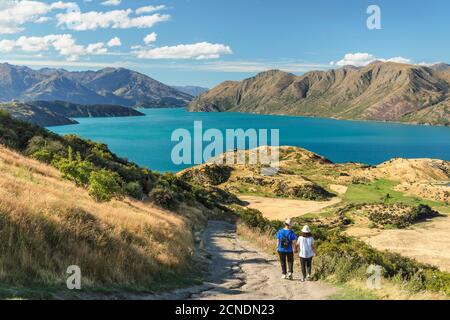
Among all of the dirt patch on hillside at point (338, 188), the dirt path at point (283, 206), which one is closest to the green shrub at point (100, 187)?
the dirt path at point (283, 206)

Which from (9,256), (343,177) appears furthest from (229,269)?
(343,177)

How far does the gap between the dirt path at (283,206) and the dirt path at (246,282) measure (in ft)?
170

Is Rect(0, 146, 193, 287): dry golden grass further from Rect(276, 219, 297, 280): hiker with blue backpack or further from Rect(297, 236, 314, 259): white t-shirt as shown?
Rect(297, 236, 314, 259): white t-shirt

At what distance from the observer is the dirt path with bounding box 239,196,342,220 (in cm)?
7734

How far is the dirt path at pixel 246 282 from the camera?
12.8 metres

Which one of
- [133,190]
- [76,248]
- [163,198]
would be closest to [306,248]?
[76,248]

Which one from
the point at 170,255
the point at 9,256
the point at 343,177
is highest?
the point at 9,256

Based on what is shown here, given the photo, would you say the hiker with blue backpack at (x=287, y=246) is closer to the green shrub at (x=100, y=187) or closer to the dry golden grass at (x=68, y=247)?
the dry golden grass at (x=68, y=247)

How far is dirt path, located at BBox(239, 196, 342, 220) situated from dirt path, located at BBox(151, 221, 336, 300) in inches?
2039

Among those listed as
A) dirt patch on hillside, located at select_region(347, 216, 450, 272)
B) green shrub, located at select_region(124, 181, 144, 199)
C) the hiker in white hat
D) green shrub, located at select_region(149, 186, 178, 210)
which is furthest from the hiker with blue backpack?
dirt patch on hillside, located at select_region(347, 216, 450, 272)

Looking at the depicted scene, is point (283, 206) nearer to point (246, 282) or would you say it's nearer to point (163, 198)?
point (163, 198)
